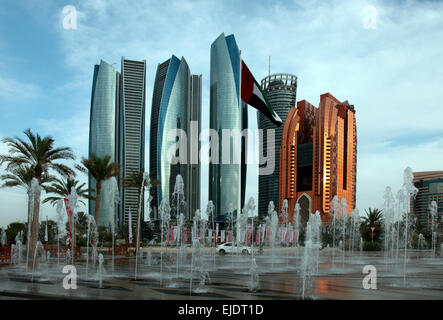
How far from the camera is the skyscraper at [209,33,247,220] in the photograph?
114 m

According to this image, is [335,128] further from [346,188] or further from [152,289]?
[152,289]

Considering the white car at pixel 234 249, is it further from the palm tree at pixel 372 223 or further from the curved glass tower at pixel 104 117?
the curved glass tower at pixel 104 117

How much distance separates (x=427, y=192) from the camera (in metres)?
99.8

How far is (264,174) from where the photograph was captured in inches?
5832

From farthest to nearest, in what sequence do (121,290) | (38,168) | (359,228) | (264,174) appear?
(264,174), (359,228), (38,168), (121,290)

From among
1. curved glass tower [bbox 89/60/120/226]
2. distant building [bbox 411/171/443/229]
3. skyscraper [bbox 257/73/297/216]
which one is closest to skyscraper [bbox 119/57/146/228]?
curved glass tower [bbox 89/60/120/226]

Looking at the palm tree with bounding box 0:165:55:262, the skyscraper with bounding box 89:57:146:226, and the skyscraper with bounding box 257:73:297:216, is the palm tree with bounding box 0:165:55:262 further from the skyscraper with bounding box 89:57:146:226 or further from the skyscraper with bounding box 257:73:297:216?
the skyscraper with bounding box 257:73:297:216

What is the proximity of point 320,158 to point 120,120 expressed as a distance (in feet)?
206

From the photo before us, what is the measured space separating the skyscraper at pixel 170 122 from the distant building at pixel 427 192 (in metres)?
63.8

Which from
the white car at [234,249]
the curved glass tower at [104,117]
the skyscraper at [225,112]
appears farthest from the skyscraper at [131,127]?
the white car at [234,249]

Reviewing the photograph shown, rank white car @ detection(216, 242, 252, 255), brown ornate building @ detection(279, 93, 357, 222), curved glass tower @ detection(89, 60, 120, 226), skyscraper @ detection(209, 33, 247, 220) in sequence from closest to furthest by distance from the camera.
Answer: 1. white car @ detection(216, 242, 252, 255)
2. skyscraper @ detection(209, 33, 247, 220)
3. curved glass tower @ detection(89, 60, 120, 226)
4. brown ornate building @ detection(279, 93, 357, 222)

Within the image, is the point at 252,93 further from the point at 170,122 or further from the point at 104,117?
the point at 104,117

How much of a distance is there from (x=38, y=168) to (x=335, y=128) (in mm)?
105526
